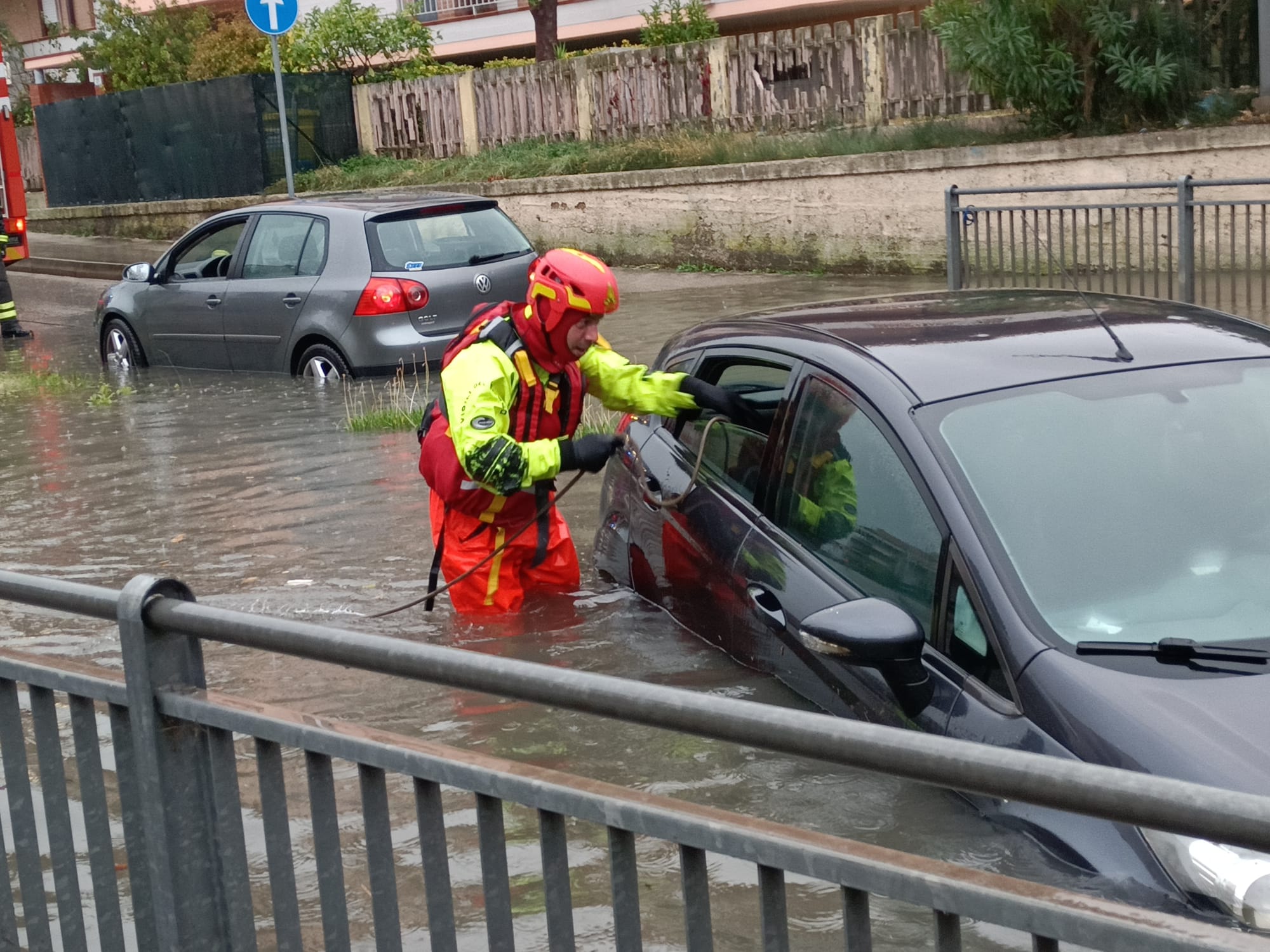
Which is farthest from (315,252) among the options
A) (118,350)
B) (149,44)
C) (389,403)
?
(149,44)

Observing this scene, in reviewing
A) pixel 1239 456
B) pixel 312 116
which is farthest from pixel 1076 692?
pixel 312 116

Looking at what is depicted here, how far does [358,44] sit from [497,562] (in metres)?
20.7

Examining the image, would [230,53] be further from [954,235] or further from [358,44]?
[954,235]

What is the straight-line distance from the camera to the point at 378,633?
6.31m

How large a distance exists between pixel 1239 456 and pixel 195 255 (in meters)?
11.4

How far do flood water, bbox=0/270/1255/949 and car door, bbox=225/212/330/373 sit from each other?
27 cm

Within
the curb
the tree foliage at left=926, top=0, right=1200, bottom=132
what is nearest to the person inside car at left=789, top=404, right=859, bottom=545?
the tree foliage at left=926, top=0, right=1200, bottom=132

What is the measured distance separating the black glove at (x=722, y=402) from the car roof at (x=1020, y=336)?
10.8 inches

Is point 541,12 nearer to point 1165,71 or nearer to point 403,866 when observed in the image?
point 1165,71

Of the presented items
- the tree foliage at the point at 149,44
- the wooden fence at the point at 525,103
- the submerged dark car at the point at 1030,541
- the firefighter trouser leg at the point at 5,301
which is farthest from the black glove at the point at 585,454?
the tree foliage at the point at 149,44

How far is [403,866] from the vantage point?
3873mm

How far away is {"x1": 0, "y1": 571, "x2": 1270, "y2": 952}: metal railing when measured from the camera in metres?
1.73

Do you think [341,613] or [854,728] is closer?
[854,728]

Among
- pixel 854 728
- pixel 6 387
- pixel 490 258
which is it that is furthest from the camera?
pixel 6 387
